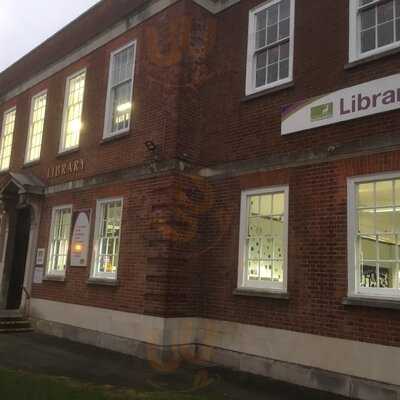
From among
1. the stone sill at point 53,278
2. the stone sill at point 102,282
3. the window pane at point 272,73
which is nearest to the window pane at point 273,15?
the window pane at point 272,73

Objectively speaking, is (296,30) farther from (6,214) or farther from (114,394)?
(6,214)

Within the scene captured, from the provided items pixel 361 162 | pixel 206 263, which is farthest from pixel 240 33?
pixel 206 263

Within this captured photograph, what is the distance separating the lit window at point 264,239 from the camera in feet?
27.9

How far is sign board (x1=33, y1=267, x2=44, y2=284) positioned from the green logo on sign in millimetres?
8481

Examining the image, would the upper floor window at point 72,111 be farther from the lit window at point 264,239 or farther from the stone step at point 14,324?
the lit window at point 264,239

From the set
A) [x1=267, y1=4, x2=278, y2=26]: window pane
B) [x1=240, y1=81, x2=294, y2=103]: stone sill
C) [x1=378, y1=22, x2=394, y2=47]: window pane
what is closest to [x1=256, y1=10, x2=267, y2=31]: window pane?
[x1=267, y1=4, x2=278, y2=26]: window pane

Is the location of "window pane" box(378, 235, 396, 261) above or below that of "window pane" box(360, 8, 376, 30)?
below

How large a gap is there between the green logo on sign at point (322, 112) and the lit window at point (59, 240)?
697cm

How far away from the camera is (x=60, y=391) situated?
6.25 meters

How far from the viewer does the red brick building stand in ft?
24.3

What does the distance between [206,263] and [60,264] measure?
484cm

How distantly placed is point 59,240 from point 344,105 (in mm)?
8324

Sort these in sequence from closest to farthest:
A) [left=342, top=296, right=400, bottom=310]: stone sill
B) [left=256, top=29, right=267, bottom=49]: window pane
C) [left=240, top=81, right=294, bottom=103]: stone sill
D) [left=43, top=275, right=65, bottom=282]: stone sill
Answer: [left=342, top=296, right=400, bottom=310]: stone sill → [left=240, top=81, right=294, bottom=103]: stone sill → [left=256, top=29, right=267, bottom=49]: window pane → [left=43, top=275, right=65, bottom=282]: stone sill

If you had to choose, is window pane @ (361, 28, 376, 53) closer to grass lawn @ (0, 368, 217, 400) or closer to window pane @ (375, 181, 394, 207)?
window pane @ (375, 181, 394, 207)
